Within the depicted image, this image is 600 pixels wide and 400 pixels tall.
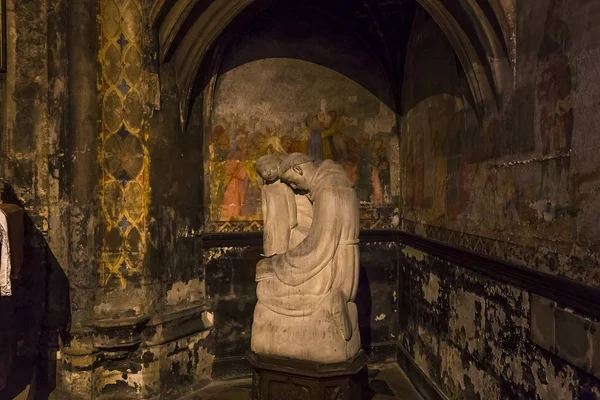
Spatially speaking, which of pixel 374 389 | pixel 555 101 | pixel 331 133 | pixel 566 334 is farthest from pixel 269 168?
pixel 374 389

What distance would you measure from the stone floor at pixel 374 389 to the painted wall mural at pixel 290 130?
6.71ft

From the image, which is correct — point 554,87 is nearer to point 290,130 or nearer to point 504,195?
point 504,195

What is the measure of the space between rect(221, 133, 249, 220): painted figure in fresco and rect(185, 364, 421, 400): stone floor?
2175mm

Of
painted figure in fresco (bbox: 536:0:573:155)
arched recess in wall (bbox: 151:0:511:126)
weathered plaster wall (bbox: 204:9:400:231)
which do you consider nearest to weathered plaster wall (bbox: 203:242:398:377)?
weathered plaster wall (bbox: 204:9:400:231)

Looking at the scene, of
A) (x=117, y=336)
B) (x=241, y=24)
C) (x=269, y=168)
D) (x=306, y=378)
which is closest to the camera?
(x=306, y=378)

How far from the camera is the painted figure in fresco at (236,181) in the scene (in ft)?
21.9

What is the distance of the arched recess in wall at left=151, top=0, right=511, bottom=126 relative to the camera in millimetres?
4449

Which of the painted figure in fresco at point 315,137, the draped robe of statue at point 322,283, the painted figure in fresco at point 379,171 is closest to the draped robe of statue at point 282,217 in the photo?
the draped robe of statue at point 322,283

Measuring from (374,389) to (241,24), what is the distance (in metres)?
4.95

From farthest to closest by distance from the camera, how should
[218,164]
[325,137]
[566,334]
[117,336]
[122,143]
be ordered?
[325,137], [218,164], [122,143], [117,336], [566,334]

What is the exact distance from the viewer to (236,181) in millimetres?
6711

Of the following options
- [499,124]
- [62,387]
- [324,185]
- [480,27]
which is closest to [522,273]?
[499,124]

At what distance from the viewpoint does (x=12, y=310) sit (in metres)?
5.55

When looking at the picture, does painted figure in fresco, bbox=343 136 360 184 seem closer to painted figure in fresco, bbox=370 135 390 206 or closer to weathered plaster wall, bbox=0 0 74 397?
painted figure in fresco, bbox=370 135 390 206
